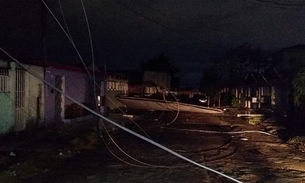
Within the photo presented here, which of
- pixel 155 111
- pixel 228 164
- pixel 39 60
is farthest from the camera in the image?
pixel 155 111

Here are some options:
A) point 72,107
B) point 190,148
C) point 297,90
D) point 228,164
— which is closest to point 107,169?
point 228,164

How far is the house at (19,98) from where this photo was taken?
56.7 feet

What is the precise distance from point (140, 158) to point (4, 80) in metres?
6.27

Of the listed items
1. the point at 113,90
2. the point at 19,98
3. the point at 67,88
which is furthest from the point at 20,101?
the point at 113,90

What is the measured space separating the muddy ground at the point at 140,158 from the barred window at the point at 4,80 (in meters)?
1.69

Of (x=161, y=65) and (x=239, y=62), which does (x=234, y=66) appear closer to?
(x=239, y=62)

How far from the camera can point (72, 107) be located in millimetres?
25734

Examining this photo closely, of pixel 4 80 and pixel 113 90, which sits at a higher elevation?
pixel 4 80

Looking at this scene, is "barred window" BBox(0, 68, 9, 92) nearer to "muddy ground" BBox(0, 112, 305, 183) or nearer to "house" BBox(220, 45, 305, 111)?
"muddy ground" BBox(0, 112, 305, 183)

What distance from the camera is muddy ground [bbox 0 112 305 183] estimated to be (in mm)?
11094

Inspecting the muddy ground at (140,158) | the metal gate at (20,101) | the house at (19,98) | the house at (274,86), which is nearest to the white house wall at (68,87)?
the house at (19,98)

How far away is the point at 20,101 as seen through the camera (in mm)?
18859

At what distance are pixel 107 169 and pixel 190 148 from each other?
5.08m

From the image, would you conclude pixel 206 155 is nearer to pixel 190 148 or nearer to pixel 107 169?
pixel 190 148
